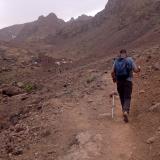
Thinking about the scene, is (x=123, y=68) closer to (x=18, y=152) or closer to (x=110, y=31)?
(x=18, y=152)

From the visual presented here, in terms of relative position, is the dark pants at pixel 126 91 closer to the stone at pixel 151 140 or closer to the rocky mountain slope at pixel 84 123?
the rocky mountain slope at pixel 84 123

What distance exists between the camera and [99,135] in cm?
1123

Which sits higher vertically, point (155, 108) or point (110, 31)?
point (110, 31)

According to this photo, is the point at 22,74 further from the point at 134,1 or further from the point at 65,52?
the point at 134,1

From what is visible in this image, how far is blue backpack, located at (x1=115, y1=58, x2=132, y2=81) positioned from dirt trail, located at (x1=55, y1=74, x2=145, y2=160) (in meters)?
1.03

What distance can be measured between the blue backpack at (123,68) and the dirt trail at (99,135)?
103 cm

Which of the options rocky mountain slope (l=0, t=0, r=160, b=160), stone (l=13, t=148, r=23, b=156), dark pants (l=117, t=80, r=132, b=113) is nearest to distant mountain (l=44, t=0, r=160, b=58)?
rocky mountain slope (l=0, t=0, r=160, b=160)

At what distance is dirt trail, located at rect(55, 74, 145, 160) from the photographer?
1018cm

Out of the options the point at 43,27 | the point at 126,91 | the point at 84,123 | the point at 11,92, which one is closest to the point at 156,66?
the point at 126,91

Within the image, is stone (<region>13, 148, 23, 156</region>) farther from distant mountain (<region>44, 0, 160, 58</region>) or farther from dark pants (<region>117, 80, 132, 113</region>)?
distant mountain (<region>44, 0, 160, 58</region>)

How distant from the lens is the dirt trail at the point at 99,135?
10.2m

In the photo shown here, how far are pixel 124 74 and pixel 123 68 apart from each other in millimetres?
170

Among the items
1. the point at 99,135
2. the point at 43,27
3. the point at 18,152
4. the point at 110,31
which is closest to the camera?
the point at 99,135

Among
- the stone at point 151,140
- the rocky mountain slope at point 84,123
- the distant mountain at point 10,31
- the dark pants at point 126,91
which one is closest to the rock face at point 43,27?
the distant mountain at point 10,31
